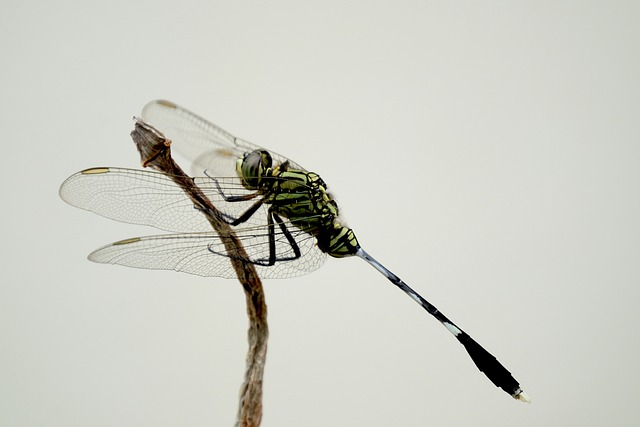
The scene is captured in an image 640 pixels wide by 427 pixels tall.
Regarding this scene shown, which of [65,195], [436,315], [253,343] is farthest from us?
[436,315]

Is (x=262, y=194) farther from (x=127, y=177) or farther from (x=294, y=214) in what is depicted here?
(x=127, y=177)

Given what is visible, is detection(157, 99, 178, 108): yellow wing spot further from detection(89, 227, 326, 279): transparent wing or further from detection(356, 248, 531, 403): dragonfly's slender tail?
detection(356, 248, 531, 403): dragonfly's slender tail

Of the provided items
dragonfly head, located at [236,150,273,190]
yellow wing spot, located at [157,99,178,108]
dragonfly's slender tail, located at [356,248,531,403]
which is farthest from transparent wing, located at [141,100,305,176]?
dragonfly's slender tail, located at [356,248,531,403]

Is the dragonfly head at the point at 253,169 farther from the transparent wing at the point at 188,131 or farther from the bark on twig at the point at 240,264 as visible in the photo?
the transparent wing at the point at 188,131

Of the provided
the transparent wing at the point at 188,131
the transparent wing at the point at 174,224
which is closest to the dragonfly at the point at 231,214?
the transparent wing at the point at 174,224

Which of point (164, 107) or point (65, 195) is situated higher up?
point (164, 107)

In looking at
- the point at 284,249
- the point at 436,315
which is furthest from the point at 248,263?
the point at 436,315

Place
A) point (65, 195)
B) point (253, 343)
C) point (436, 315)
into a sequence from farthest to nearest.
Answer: point (436, 315)
point (253, 343)
point (65, 195)
